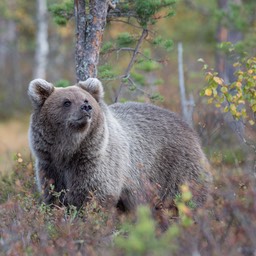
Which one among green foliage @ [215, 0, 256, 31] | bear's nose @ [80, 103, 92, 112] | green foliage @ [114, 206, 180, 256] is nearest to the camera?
green foliage @ [114, 206, 180, 256]

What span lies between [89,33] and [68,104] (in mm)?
1483

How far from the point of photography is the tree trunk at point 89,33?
814cm

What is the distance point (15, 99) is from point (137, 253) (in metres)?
21.6

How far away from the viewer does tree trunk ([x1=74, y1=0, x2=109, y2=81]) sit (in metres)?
8.14

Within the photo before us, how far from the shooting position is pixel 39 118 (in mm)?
7207

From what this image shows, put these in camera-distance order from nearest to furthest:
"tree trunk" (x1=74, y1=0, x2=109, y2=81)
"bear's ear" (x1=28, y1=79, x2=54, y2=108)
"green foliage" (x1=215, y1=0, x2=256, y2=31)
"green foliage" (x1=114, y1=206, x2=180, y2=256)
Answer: "green foliage" (x1=114, y1=206, x2=180, y2=256)
"bear's ear" (x1=28, y1=79, x2=54, y2=108)
"tree trunk" (x1=74, y1=0, x2=109, y2=81)
"green foliage" (x1=215, y1=0, x2=256, y2=31)

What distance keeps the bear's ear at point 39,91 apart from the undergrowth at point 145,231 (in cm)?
121

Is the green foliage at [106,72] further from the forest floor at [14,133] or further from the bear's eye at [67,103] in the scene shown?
the forest floor at [14,133]

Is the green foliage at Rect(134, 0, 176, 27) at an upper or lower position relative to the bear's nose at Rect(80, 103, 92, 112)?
upper

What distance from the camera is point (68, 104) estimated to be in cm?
703

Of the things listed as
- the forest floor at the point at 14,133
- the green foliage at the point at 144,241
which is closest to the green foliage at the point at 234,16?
the forest floor at the point at 14,133

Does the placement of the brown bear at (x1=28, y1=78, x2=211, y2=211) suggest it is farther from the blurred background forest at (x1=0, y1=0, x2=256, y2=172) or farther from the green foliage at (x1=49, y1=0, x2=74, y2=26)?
the blurred background forest at (x1=0, y1=0, x2=256, y2=172)

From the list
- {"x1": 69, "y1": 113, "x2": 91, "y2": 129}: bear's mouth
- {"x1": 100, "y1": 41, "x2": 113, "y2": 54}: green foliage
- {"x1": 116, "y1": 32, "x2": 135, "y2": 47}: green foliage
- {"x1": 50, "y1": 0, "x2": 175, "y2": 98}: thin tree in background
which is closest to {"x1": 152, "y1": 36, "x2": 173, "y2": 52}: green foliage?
{"x1": 50, "y1": 0, "x2": 175, "y2": 98}: thin tree in background

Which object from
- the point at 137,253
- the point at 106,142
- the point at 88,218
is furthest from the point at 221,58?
the point at 137,253
